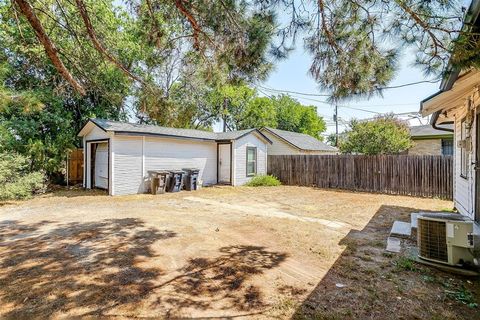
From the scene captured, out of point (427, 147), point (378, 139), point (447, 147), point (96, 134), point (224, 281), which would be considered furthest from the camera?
point (427, 147)

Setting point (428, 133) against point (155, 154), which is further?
point (428, 133)

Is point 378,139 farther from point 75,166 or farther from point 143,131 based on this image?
point 75,166

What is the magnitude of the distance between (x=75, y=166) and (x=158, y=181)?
4337 mm

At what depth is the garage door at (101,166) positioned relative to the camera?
1065 cm

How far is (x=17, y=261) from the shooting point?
3.64 m

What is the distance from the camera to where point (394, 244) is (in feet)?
14.5

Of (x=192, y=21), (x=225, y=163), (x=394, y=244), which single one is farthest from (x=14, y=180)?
(x=394, y=244)

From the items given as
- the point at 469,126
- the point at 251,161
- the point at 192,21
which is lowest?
the point at 251,161

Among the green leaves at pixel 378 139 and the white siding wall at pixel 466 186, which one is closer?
the white siding wall at pixel 466 186

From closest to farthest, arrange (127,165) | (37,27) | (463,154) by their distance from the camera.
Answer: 1. (37,27)
2. (463,154)
3. (127,165)

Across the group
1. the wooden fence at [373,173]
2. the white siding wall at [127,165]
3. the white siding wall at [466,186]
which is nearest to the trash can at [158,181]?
the white siding wall at [127,165]

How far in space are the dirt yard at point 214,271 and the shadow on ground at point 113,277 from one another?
12 mm

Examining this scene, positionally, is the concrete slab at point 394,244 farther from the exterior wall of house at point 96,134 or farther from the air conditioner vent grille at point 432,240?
the exterior wall of house at point 96,134

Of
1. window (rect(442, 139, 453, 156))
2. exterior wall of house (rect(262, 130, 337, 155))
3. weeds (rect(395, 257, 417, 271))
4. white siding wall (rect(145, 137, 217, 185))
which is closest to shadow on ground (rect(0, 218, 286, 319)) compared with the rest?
weeds (rect(395, 257, 417, 271))
